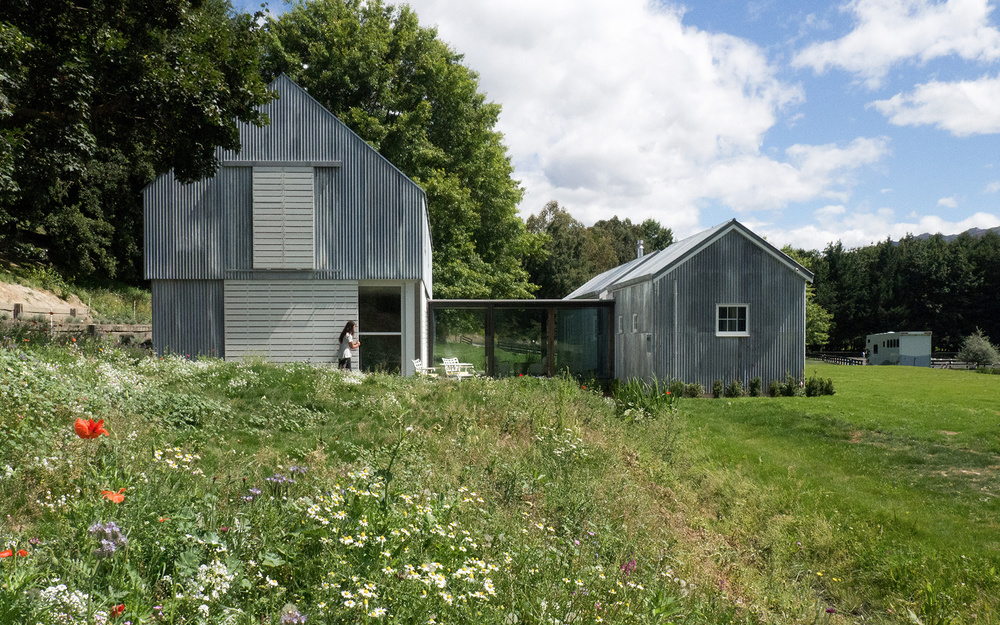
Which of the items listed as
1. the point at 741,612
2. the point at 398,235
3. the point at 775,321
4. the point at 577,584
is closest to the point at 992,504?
the point at 741,612

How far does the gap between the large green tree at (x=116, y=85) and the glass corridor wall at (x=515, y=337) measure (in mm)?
8412

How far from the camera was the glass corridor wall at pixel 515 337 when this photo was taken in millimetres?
19688

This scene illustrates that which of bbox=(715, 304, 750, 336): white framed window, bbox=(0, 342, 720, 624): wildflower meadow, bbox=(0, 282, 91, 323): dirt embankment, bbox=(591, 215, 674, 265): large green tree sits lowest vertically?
bbox=(0, 342, 720, 624): wildflower meadow

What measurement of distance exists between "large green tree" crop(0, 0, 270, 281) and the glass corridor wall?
8.41 meters

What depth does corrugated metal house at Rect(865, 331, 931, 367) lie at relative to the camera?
4006 centimetres

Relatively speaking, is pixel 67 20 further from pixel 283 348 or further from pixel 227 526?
pixel 227 526

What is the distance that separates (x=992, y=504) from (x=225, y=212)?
1578cm

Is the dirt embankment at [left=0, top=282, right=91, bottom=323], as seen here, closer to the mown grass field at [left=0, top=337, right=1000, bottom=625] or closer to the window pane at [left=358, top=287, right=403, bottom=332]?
the window pane at [left=358, top=287, right=403, bottom=332]

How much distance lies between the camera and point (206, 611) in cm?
237

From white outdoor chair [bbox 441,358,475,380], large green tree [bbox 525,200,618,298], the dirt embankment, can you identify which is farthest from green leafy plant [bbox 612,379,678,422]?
large green tree [bbox 525,200,618,298]

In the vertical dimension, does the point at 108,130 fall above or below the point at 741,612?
above

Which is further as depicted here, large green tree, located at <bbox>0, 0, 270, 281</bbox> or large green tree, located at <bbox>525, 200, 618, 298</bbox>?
large green tree, located at <bbox>525, 200, 618, 298</bbox>

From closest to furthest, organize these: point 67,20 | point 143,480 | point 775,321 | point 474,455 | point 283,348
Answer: point 143,480 < point 474,455 < point 67,20 < point 283,348 < point 775,321

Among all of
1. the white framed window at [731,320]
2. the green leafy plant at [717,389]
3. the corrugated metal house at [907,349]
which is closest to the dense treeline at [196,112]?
the white framed window at [731,320]
